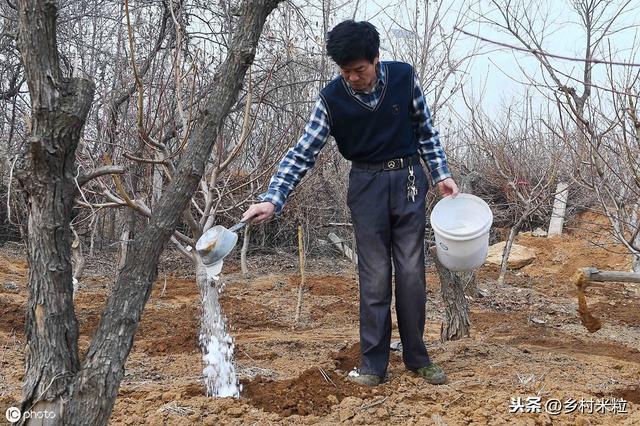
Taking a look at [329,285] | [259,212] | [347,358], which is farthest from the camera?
[329,285]

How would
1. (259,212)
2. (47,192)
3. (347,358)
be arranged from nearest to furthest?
(47,192), (259,212), (347,358)

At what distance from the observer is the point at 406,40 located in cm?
986

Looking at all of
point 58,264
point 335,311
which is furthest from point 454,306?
point 58,264

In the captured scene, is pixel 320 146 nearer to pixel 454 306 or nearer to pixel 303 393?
pixel 303 393

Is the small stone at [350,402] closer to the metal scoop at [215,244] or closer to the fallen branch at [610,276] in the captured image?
the metal scoop at [215,244]

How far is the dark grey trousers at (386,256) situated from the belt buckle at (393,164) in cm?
2

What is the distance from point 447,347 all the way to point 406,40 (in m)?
6.76

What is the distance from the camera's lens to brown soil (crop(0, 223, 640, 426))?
9.09 ft

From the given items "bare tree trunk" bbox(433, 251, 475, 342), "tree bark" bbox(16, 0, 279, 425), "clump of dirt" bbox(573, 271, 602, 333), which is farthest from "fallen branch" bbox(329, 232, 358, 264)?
"tree bark" bbox(16, 0, 279, 425)

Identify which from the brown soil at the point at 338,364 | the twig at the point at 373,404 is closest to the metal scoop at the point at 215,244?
the brown soil at the point at 338,364

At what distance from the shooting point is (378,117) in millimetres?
3197

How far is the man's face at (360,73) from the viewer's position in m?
3.02

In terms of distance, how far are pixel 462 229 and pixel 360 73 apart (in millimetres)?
938

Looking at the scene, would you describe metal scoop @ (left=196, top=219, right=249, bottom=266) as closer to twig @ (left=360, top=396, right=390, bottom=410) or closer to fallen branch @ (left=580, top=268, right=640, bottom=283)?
twig @ (left=360, top=396, right=390, bottom=410)
